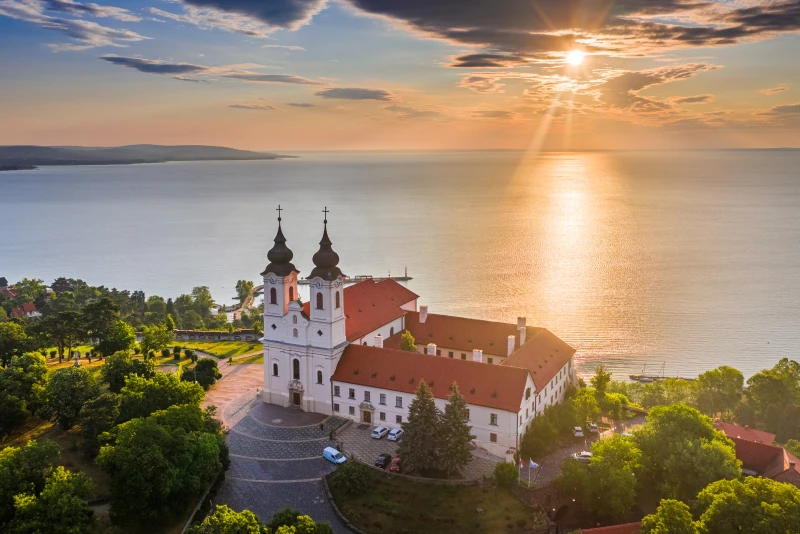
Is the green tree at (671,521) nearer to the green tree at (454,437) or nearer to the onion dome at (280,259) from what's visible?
the green tree at (454,437)

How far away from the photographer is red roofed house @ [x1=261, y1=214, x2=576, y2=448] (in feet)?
145

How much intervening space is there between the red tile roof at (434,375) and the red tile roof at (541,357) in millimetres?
3047

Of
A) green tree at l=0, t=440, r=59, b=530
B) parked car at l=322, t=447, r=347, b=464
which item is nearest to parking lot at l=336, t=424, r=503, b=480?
parked car at l=322, t=447, r=347, b=464

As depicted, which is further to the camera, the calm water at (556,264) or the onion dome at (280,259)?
the calm water at (556,264)

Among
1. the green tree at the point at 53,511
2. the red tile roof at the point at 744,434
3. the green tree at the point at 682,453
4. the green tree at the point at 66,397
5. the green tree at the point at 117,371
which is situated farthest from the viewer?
the green tree at the point at 117,371

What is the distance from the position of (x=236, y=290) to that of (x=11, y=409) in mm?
73857

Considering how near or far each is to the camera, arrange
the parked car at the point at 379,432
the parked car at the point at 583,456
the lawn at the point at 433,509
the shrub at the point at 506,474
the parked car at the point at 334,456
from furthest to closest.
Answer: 1. the parked car at the point at 379,432
2. the parked car at the point at 583,456
3. the parked car at the point at 334,456
4. the shrub at the point at 506,474
5. the lawn at the point at 433,509

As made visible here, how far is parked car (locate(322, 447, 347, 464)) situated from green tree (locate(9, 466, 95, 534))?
48.8 feet

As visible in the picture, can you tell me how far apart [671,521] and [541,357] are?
889 inches

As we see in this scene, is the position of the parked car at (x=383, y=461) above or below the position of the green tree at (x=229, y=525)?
below

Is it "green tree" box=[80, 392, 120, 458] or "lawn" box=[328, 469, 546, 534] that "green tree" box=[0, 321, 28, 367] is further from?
"lawn" box=[328, 469, 546, 534]

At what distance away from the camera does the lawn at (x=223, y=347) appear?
6838 cm

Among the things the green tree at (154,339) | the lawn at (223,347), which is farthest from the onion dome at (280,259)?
the green tree at (154,339)

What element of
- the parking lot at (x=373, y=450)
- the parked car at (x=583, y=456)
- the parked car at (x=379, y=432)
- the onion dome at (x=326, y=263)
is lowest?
the parking lot at (x=373, y=450)
